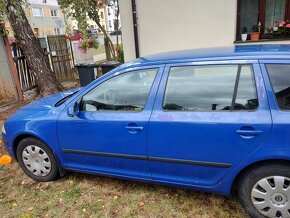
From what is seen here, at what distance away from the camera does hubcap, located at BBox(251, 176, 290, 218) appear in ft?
7.44

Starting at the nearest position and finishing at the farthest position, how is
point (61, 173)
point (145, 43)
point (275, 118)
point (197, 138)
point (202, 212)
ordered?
Result: 1. point (275, 118)
2. point (197, 138)
3. point (202, 212)
4. point (61, 173)
5. point (145, 43)

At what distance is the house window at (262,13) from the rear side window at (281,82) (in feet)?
13.3

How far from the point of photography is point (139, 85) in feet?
9.03

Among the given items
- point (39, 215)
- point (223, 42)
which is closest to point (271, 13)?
point (223, 42)

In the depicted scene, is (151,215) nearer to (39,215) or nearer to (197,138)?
(197,138)

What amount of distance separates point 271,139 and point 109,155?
5.09 feet

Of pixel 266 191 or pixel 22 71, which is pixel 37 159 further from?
pixel 22 71

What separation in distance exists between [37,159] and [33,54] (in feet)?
13.6

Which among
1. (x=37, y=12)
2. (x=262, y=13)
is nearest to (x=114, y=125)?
(x=262, y=13)

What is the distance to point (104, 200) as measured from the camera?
3020mm

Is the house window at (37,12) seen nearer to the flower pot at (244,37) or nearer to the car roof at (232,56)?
the flower pot at (244,37)

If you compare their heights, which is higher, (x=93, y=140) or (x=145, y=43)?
(x=145, y=43)

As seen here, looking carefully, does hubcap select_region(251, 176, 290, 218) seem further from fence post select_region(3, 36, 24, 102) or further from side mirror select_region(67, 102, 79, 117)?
fence post select_region(3, 36, 24, 102)

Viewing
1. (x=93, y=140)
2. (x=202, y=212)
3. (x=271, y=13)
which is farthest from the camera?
(x=271, y=13)
